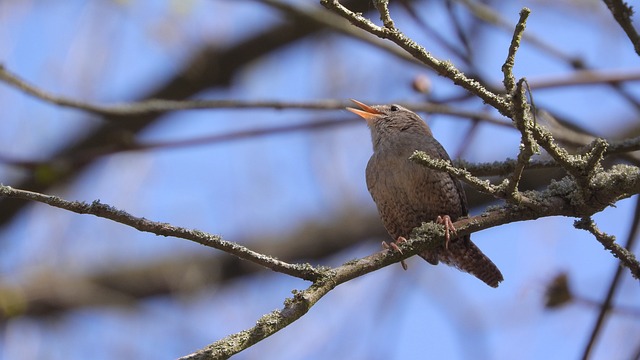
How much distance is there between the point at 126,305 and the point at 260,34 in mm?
2487

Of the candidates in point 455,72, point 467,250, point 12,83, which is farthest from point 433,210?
point 12,83

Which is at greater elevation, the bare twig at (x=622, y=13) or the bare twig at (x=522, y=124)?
the bare twig at (x=622, y=13)

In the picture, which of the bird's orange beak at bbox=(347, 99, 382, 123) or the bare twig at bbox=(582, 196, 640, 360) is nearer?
the bare twig at bbox=(582, 196, 640, 360)

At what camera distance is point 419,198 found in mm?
3885

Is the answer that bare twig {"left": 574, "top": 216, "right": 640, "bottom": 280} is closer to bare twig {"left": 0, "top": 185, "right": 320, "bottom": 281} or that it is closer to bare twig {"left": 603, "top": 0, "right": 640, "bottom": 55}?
bare twig {"left": 603, "top": 0, "right": 640, "bottom": 55}

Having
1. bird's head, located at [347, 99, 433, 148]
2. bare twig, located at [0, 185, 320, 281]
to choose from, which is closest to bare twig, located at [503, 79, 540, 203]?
bare twig, located at [0, 185, 320, 281]

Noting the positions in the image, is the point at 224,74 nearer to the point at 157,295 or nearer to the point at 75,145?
the point at 75,145

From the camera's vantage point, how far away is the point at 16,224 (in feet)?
22.5

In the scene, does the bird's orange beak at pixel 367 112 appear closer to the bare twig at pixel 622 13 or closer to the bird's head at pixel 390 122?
the bird's head at pixel 390 122

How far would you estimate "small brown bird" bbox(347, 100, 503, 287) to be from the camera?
3.88 m

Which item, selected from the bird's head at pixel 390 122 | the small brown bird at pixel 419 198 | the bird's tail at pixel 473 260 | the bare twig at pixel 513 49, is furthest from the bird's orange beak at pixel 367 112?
the bare twig at pixel 513 49

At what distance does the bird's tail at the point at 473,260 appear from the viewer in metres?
3.94

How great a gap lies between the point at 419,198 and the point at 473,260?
399mm

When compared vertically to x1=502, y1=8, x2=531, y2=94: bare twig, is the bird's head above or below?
above
